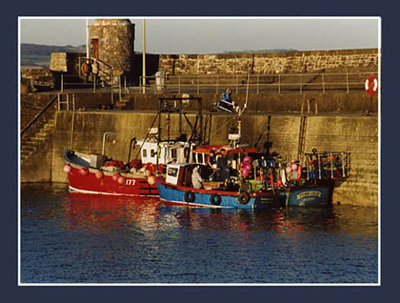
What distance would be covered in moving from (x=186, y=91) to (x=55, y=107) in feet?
20.6

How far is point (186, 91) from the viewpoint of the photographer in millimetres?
49250

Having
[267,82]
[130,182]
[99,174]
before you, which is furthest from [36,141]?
[267,82]

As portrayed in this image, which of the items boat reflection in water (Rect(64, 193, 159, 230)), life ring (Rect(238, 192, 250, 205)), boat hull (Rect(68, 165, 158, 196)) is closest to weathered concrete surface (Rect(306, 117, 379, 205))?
life ring (Rect(238, 192, 250, 205))

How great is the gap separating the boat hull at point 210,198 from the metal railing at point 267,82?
8020mm

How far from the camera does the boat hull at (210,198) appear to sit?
36031 millimetres

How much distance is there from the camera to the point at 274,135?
3947cm

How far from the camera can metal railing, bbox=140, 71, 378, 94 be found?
151 feet

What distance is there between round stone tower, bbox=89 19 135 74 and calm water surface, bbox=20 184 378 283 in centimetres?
1591

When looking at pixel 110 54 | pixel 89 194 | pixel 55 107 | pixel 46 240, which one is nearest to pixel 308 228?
pixel 46 240

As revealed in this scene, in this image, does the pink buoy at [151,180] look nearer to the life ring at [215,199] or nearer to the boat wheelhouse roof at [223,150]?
the boat wheelhouse roof at [223,150]

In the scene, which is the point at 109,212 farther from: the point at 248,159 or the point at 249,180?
the point at 248,159

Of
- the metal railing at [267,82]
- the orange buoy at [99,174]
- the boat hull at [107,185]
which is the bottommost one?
the boat hull at [107,185]

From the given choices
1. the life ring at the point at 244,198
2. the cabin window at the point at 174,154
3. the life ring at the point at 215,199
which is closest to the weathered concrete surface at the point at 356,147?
the life ring at the point at 244,198

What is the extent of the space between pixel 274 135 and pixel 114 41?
51.3ft
